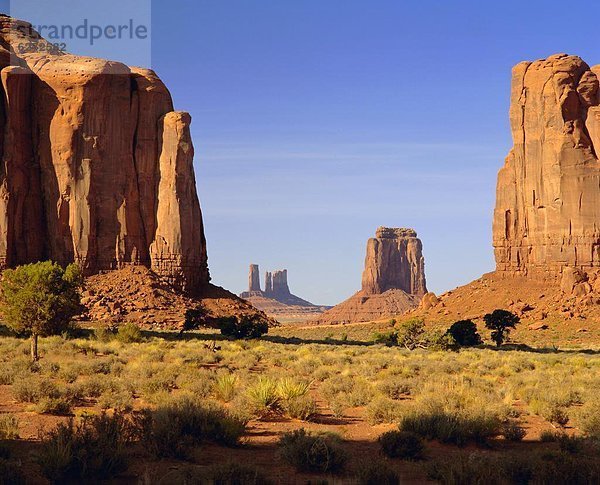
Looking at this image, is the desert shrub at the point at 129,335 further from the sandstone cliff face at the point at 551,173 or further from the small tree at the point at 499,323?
the sandstone cliff face at the point at 551,173

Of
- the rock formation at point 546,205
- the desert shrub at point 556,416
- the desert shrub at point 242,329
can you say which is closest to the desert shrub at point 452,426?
the desert shrub at point 556,416

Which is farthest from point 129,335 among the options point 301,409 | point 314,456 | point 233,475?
point 233,475

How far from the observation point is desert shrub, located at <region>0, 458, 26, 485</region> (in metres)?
10.4

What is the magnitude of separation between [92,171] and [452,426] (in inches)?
2267

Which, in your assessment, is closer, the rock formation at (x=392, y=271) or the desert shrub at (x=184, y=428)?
the desert shrub at (x=184, y=428)

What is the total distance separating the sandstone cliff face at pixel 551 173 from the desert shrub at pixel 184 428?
6723 cm

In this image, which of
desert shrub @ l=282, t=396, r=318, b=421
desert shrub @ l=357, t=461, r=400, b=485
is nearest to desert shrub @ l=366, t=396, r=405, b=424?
desert shrub @ l=282, t=396, r=318, b=421

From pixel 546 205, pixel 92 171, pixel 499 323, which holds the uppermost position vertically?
pixel 92 171

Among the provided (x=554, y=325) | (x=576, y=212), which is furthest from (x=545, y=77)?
(x=554, y=325)

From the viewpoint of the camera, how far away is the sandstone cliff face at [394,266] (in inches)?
7096

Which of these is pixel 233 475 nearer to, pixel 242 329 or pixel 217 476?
pixel 217 476

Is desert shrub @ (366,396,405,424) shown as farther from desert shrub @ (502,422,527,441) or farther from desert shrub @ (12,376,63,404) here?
desert shrub @ (12,376,63,404)

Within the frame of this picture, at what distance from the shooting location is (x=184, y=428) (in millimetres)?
14422

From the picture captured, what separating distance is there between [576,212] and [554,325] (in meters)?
15.4
